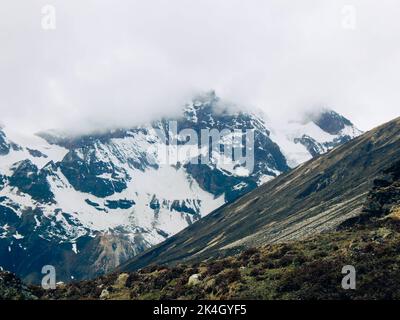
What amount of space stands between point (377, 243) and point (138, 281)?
23.2 m

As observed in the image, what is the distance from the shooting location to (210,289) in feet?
192

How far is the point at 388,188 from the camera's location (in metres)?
79.2

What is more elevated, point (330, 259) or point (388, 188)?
point (388, 188)

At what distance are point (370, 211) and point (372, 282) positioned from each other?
24619 millimetres
